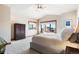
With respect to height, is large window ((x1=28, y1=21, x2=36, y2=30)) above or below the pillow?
above

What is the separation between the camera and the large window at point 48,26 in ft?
6.19

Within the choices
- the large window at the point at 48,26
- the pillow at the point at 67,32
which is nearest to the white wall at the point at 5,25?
the large window at the point at 48,26

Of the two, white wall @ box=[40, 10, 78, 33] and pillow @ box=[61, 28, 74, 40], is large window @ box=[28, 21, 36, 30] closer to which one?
white wall @ box=[40, 10, 78, 33]

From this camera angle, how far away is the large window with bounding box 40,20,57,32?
1.89 metres

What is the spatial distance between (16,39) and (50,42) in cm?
82

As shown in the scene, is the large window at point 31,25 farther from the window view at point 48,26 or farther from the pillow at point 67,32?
the pillow at point 67,32

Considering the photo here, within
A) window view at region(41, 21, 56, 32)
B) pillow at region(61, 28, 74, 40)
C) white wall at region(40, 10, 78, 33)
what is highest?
white wall at region(40, 10, 78, 33)

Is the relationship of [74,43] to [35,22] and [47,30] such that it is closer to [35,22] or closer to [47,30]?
[47,30]

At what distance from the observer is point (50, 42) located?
242cm

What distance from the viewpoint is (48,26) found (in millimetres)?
1895

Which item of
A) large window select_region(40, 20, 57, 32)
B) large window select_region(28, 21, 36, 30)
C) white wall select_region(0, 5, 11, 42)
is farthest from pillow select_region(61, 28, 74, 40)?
white wall select_region(0, 5, 11, 42)

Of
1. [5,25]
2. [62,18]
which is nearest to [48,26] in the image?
[62,18]

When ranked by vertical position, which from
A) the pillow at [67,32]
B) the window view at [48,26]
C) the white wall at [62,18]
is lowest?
the pillow at [67,32]

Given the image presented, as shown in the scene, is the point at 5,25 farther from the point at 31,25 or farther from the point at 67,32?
the point at 67,32
